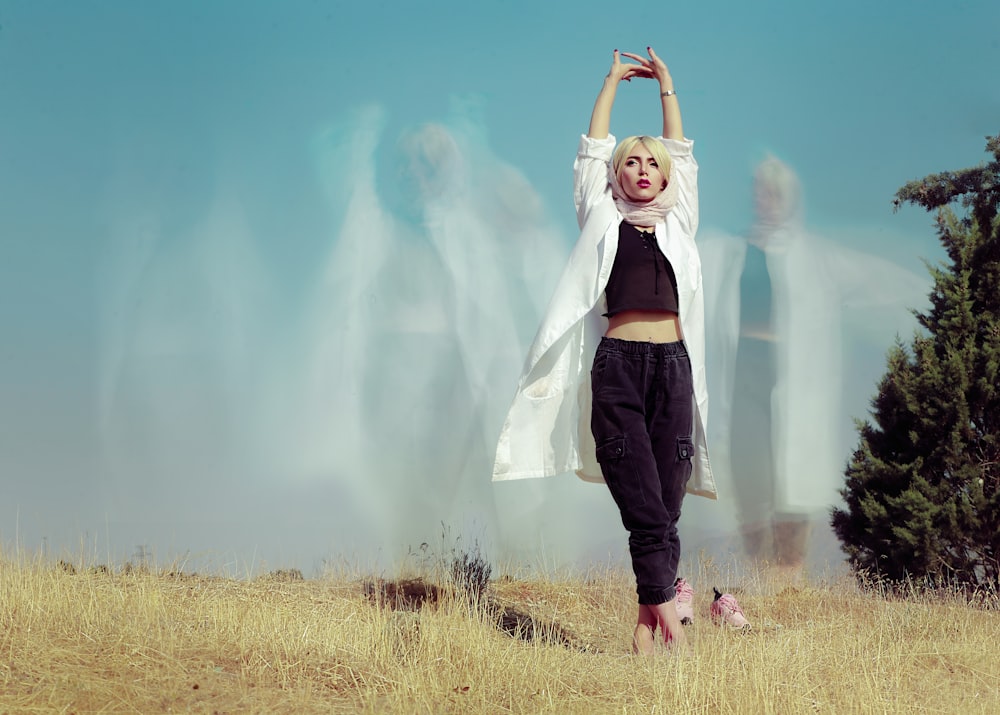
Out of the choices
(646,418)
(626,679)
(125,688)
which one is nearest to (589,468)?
(646,418)

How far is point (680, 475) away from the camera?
5094 millimetres

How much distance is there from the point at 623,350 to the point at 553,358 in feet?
1.48

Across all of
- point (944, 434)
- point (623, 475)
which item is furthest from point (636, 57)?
point (944, 434)

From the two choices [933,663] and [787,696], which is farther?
[933,663]

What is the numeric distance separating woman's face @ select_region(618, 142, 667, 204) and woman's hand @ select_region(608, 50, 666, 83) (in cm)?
45

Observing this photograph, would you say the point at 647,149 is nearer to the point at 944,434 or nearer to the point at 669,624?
the point at 669,624

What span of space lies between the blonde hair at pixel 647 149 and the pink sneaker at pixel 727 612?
322 cm

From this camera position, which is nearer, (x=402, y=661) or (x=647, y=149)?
(x=402, y=661)

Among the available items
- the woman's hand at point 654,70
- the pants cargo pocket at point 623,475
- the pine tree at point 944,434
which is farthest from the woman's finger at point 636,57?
the pine tree at point 944,434

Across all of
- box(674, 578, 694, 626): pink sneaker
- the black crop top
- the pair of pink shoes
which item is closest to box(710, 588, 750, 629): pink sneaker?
the pair of pink shoes

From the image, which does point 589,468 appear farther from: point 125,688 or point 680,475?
point 125,688

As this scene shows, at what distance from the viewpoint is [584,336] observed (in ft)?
17.6

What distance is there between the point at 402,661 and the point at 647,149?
9.67 ft

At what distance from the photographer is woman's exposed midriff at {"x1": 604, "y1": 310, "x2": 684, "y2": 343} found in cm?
507
